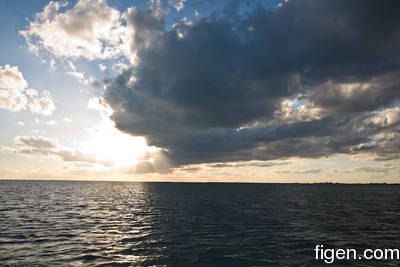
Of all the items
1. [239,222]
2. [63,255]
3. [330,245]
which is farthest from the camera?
[239,222]

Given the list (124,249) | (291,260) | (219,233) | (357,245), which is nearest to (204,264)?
(291,260)

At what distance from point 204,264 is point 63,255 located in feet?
38.8

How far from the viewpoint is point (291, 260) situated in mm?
18047

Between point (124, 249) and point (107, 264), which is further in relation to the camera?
point (124, 249)

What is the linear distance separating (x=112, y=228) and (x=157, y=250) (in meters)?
12.2

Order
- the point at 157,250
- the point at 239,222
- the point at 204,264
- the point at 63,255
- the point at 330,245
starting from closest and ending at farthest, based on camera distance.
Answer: the point at 204,264 < the point at 63,255 < the point at 157,250 < the point at 330,245 < the point at 239,222

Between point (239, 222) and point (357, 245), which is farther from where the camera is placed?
point (239, 222)

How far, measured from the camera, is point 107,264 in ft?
56.8

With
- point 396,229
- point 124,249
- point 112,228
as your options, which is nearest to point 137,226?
point 112,228

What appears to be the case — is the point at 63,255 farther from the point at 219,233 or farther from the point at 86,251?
the point at 219,233

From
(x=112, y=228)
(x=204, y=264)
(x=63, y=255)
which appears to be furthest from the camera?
(x=112, y=228)

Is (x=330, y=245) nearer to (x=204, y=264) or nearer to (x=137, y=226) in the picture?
(x=204, y=264)

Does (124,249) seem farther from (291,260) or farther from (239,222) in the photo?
(239,222)

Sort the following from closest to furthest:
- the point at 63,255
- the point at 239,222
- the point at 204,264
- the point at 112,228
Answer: the point at 204,264
the point at 63,255
the point at 112,228
the point at 239,222
